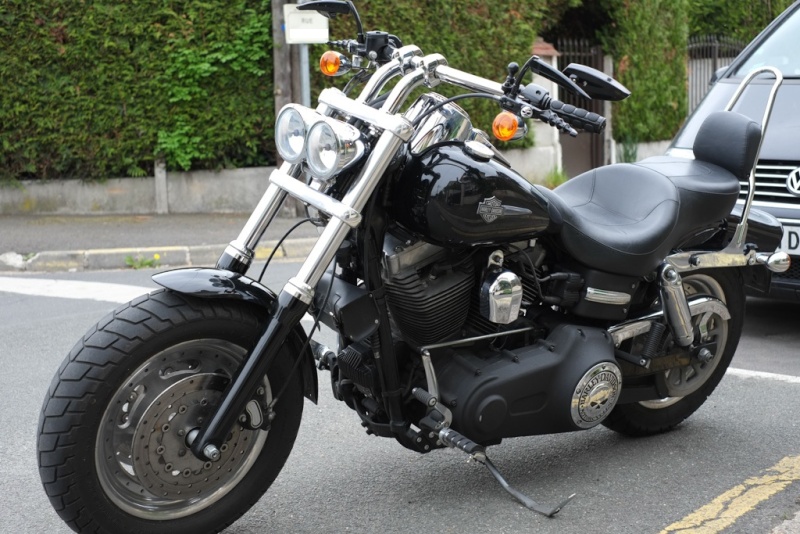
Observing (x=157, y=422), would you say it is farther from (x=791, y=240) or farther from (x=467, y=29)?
(x=467, y=29)

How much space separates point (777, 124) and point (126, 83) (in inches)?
284

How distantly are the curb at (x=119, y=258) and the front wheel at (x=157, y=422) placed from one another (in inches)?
234

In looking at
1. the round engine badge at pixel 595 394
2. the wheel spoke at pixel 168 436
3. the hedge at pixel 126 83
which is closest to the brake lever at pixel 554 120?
the round engine badge at pixel 595 394

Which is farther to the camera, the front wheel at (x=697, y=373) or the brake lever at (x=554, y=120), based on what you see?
the front wheel at (x=697, y=373)

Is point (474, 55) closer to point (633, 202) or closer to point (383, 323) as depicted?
point (633, 202)

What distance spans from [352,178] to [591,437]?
1854 mm

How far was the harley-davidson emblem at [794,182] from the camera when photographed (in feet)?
19.0

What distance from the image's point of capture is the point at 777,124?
6.15 m

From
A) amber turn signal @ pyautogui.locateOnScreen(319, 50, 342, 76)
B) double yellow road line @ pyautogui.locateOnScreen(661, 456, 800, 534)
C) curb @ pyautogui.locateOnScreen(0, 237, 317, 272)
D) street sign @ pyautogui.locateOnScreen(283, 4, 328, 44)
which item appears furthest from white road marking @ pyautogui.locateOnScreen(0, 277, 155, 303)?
double yellow road line @ pyautogui.locateOnScreen(661, 456, 800, 534)

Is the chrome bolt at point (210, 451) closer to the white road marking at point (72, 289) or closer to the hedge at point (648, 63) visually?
the white road marking at point (72, 289)

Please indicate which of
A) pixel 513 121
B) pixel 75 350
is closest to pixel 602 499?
pixel 513 121

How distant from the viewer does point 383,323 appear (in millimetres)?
3330

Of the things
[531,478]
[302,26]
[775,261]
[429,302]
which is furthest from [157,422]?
[302,26]

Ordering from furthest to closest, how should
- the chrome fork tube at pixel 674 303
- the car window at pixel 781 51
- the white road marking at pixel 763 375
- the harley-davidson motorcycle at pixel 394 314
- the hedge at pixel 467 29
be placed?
the hedge at pixel 467 29
the car window at pixel 781 51
the white road marking at pixel 763 375
the chrome fork tube at pixel 674 303
the harley-davidson motorcycle at pixel 394 314
